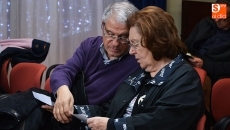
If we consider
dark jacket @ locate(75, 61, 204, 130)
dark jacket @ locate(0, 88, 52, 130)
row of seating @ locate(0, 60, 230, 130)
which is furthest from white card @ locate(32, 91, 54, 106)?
dark jacket @ locate(75, 61, 204, 130)

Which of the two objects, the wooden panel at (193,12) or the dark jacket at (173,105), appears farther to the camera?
the wooden panel at (193,12)

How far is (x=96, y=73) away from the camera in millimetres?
2068

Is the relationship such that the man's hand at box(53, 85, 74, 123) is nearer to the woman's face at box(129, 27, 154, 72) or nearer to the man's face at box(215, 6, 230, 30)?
the woman's face at box(129, 27, 154, 72)

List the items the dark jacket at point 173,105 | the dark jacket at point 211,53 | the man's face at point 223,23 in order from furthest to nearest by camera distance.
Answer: the man's face at point 223,23 < the dark jacket at point 211,53 < the dark jacket at point 173,105

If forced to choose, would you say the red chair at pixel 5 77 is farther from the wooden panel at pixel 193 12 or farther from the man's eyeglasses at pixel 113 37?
the wooden panel at pixel 193 12

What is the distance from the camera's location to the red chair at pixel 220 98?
213cm

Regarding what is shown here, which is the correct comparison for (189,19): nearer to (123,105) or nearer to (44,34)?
(44,34)

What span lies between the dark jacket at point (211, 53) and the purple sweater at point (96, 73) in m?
0.86

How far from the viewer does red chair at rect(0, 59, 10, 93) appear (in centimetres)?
251

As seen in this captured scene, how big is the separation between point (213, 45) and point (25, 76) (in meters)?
1.44

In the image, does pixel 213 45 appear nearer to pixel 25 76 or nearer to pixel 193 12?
pixel 193 12

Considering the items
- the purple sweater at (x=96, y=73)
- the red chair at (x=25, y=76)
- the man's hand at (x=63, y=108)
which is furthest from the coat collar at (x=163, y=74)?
the red chair at (x=25, y=76)

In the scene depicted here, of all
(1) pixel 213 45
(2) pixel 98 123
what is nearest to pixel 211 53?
(1) pixel 213 45

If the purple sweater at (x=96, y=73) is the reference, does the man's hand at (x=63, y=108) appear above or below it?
below
